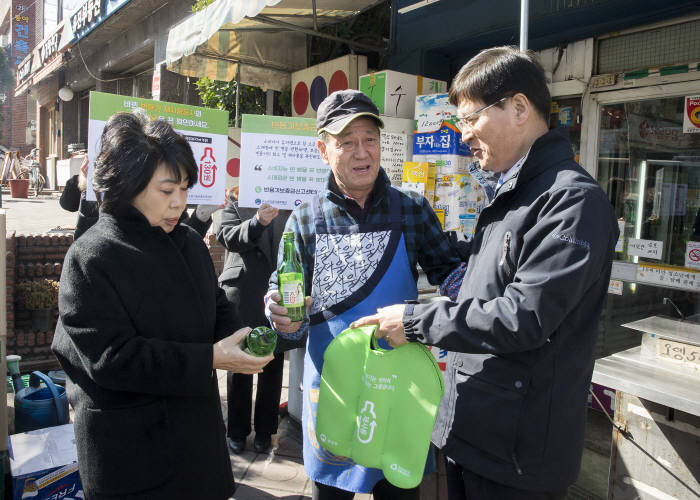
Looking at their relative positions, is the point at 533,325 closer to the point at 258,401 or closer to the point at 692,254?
the point at 258,401

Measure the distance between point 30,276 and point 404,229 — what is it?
505 cm

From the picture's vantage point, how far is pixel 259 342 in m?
1.81

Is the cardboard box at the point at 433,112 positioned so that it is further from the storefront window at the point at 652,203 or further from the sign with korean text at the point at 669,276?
the sign with korean text at the point at 669,276

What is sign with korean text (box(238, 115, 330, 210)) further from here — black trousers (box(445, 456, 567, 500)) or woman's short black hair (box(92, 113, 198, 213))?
black trousers (box(445, 456, 567, 500))

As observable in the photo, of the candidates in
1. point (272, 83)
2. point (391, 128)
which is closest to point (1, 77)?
point (272, 83)

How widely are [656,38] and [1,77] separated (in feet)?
158

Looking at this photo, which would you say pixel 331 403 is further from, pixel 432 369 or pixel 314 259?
pixel 314 259

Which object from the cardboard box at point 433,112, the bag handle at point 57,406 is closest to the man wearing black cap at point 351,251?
the bag handle at point 57,406

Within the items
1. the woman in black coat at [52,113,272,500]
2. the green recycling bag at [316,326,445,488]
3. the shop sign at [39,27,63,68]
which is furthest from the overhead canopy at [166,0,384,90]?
the shop sign at [39,27,63,68]

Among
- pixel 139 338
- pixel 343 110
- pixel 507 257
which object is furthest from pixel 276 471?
pixel 507 257

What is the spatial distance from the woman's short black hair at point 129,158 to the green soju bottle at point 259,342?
0.60 metres

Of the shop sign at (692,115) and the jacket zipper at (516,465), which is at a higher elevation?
the shop sign at (692,115)

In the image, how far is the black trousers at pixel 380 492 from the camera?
1.98 meters

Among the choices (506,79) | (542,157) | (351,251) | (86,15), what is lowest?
(351,251)
